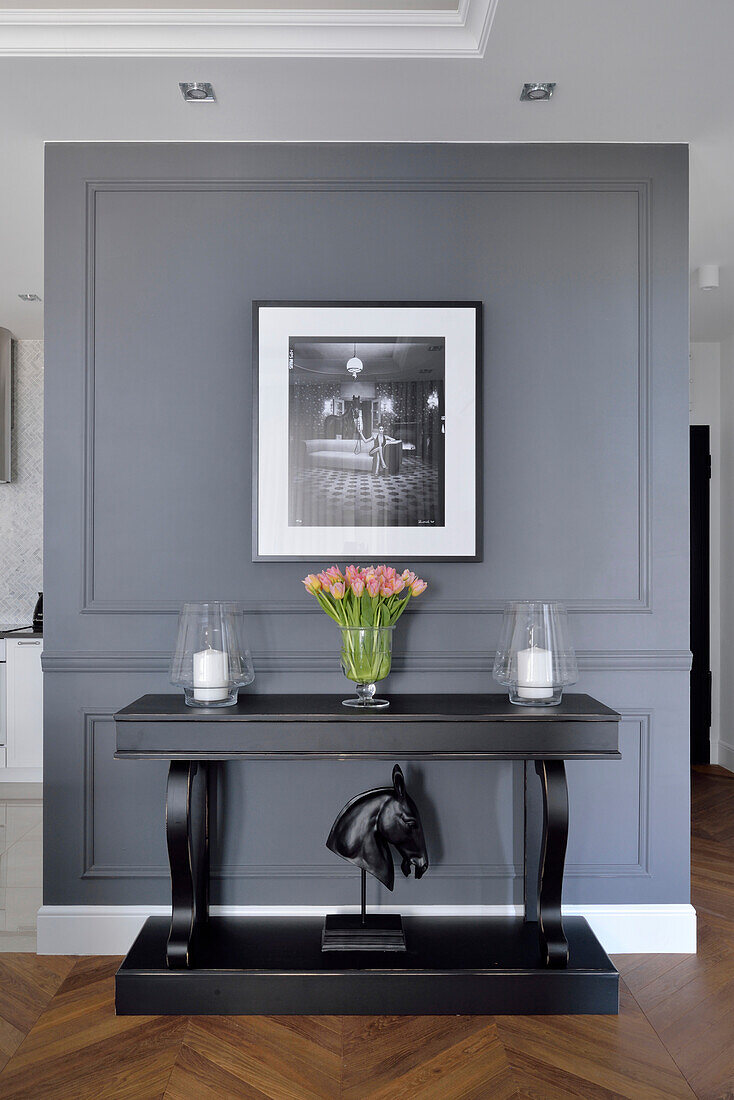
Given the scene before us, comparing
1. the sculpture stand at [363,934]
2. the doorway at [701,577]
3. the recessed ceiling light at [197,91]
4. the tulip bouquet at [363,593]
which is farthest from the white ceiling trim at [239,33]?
the doorway at [701,577]

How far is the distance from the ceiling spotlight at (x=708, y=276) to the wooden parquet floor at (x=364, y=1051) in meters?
2.92

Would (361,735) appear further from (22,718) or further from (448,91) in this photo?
(22,718)

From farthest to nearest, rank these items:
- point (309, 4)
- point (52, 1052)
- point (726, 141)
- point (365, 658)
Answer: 1. point (726, 141)
2. point (365, 658)
3. point (309, 4)
4. point (52, 1052)

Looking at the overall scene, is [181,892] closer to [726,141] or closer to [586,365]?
[586,365]

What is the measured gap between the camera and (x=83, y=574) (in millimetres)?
2725

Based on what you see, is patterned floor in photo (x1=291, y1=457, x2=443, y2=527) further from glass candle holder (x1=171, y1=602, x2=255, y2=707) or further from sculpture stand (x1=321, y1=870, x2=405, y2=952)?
sculpture stand (x1=321, y1=870, x2=405, y2=952)

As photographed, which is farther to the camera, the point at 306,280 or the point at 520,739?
the point at 306,280

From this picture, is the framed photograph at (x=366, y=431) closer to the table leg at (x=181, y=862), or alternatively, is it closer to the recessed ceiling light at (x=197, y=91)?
the recessed ceiling light at (x=197, y=91)

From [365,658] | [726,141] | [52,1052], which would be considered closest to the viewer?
[52,1052]

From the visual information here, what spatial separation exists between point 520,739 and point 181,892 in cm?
107

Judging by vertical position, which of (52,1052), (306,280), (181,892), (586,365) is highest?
(306,280)

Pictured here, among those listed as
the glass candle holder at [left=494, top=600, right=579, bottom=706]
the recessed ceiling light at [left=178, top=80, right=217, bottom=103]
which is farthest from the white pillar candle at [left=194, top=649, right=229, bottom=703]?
the recessed ceiling light at [left=178, top=80, right=217, bottom=103]

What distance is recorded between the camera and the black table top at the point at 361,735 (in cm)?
234

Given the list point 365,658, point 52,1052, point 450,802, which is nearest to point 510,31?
point 365,658
